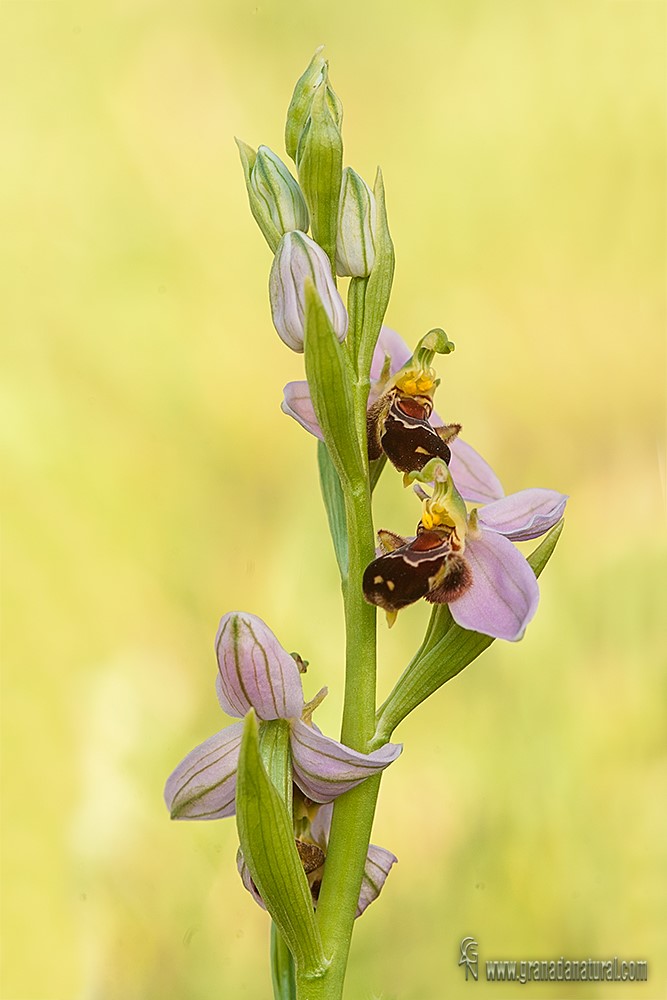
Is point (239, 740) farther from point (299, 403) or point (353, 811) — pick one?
point (299, 403)

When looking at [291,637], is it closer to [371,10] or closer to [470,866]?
[470,866]

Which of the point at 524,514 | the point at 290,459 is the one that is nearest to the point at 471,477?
the point at 524,514

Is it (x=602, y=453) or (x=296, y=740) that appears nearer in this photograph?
(x=296, y=740)

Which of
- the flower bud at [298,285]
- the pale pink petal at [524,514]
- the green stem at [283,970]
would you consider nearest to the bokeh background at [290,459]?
the green stem at [283,970]

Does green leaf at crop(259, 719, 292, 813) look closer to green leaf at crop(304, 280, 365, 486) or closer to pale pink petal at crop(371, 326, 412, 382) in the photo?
green leaf at crop(304, 280, 365, 486)

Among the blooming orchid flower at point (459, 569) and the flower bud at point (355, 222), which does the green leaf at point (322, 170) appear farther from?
the blooming orchid flower at point (459, 569)

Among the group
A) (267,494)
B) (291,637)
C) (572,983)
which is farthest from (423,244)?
(572,983)

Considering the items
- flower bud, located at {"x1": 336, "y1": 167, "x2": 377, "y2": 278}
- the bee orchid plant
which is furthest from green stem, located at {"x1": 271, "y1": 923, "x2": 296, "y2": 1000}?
flower bud, located at {"x1": 336, "y1": 167, "x2": 377, "y2": 278}
